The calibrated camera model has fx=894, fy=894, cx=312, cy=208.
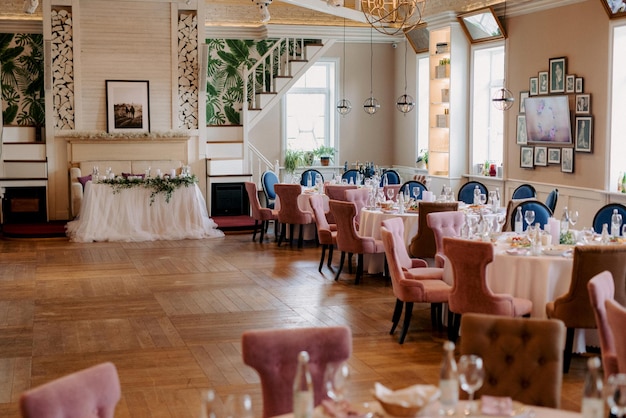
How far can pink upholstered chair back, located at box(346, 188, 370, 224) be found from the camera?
1133cm

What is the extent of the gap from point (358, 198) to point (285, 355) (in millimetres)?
7709

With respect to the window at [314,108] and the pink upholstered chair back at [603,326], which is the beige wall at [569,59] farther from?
the pink upholstered chair back at [603,326]

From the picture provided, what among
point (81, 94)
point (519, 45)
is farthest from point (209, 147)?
point (519, 45)

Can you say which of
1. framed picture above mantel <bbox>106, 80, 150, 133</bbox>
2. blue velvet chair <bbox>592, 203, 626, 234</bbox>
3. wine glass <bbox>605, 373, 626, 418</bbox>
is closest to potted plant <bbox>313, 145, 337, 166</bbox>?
framed picture above mantel <bbox>106, 80, 150, 133</bbox>

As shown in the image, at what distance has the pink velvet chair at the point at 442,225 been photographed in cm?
830

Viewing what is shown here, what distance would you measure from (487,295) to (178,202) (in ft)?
25.9

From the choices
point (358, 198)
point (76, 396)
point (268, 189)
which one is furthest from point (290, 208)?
point (76, 396)

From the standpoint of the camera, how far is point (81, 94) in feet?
49.4

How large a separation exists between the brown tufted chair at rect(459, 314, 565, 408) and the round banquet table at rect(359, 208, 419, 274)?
5725 millimetres

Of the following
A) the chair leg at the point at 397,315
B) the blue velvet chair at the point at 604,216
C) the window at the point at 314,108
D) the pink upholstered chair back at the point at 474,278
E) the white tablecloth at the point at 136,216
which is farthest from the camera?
the window at the point at 314,108

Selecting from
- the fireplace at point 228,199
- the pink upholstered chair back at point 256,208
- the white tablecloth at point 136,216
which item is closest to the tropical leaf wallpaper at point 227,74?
the fireplace at point 228,199

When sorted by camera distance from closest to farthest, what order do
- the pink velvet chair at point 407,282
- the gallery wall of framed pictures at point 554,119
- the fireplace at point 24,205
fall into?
the pink velvet chair at point 407,282
the gallery wall of framed pictures at point 554,119
the fireplace at point 24,205

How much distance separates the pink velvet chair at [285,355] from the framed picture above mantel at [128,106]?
12.0 metres

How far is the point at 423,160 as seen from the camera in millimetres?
16125
